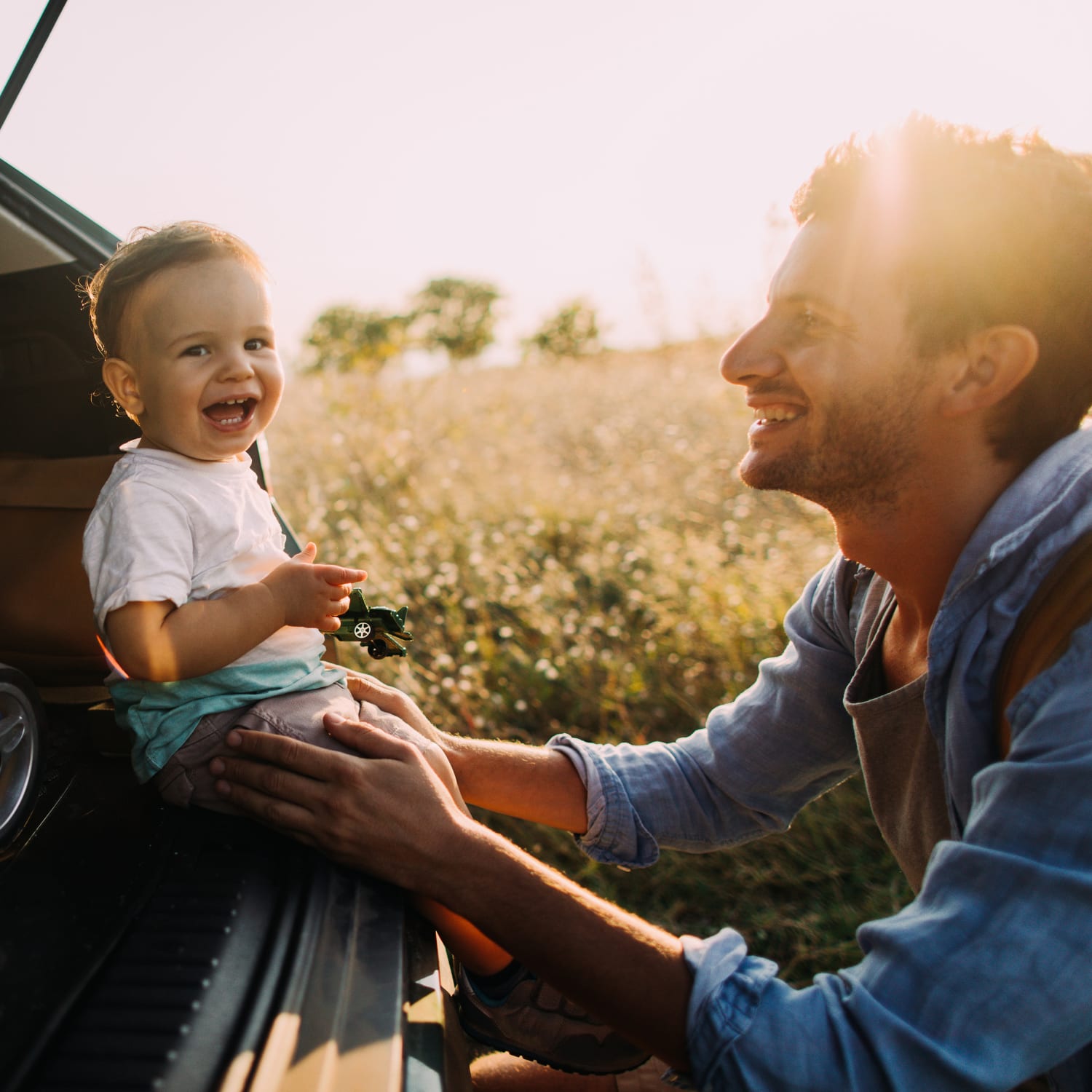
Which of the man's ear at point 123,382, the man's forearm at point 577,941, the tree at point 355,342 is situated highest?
the tree at point 355,342

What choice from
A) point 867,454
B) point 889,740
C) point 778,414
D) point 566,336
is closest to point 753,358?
point 778,414

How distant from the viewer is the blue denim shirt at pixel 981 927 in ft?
3.98

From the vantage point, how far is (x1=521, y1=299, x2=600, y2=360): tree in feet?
43.4

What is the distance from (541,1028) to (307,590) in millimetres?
853

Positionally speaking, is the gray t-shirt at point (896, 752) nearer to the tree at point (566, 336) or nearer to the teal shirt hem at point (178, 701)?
the teal shirt hem at point (178, 701)

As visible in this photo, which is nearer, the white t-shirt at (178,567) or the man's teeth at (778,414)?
the white t-shirt at (178,567)

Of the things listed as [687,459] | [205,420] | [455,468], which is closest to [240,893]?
[205,420]

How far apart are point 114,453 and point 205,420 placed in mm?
643

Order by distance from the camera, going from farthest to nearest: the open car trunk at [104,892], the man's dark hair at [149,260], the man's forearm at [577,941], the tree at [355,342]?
the tree at [355,342], the man's dark hair at [149,260], the man's forearm at [577,941], the open car trunk at [104,892]

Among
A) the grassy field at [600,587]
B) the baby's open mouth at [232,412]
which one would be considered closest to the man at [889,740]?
the baby's open mouth at [232,412]

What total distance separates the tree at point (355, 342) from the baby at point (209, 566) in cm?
565

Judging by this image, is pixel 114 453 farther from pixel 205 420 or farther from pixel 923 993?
pixel 923 993

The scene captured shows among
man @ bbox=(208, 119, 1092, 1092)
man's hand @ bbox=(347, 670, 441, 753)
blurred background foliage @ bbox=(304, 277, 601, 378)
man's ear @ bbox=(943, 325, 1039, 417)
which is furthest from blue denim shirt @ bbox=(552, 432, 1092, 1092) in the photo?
blurred background foliage @ bbox=(304, 277, 601, 378)

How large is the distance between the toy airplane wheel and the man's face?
4.87 ft
